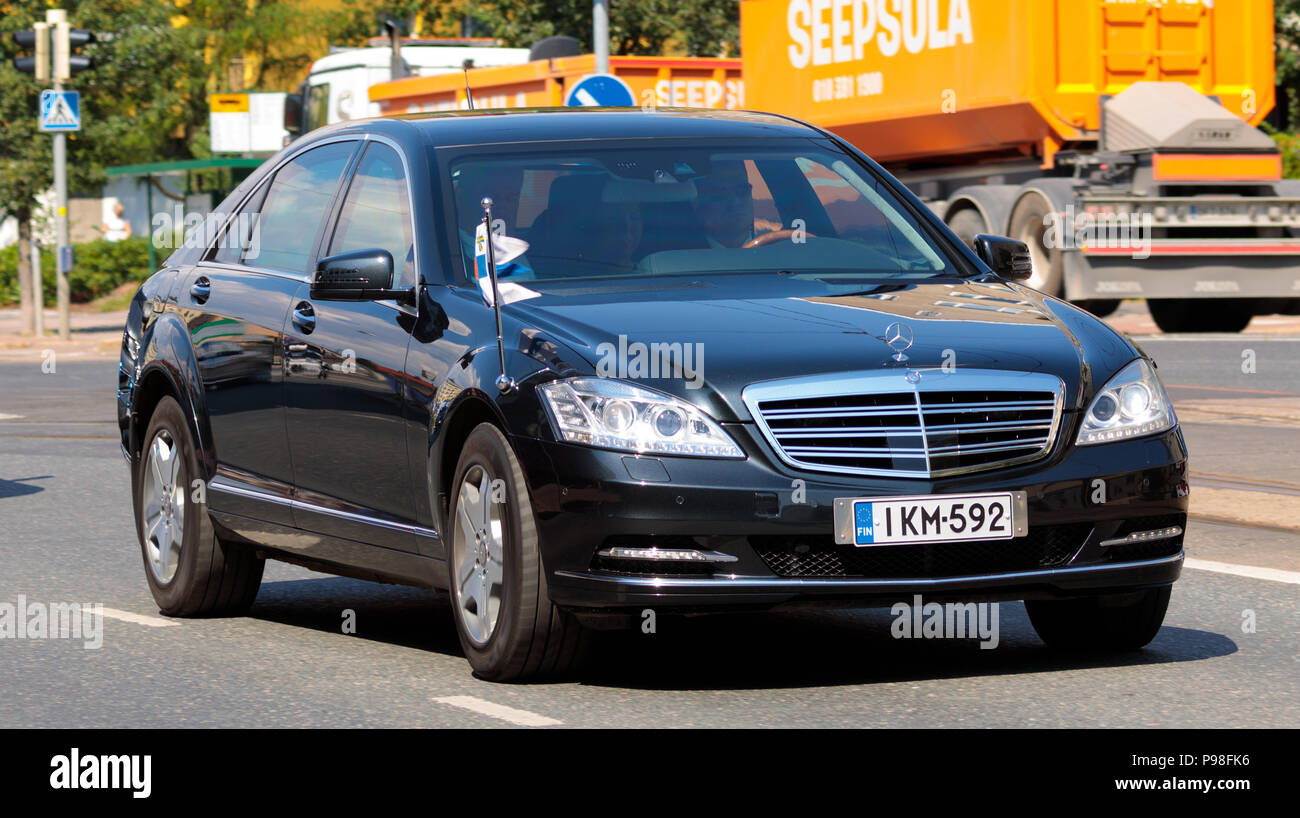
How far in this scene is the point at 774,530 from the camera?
20.6 ft

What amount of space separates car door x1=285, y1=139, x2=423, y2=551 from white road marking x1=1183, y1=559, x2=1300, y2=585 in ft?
10.5

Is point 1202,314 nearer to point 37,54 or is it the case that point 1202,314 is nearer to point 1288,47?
point 1288,47

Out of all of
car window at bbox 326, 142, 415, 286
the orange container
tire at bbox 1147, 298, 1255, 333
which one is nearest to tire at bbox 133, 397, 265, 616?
car window at bbox 326, 142, 415, 286

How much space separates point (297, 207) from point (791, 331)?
256 cm

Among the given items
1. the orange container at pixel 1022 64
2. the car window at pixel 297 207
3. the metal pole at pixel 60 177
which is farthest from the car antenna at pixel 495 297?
the metal pole at pixel 60 177

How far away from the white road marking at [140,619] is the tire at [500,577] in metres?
1.88

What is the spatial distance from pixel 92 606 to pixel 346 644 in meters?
1.42

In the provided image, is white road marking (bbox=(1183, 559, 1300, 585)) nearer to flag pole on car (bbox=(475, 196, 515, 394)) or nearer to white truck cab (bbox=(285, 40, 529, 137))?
flag pole on car (bbox=(475, 196, 515, 394))

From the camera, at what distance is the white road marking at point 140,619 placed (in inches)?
332

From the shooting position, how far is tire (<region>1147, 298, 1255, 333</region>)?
24.8 meters

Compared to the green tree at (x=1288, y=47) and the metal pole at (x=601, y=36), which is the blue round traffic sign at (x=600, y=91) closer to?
the metal pole at (x=601, y=36)

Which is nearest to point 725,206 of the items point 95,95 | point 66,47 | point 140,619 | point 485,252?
point 485,252

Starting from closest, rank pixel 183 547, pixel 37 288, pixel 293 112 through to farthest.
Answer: pixel 183 547, pixel 293 112, pixel 37 288
